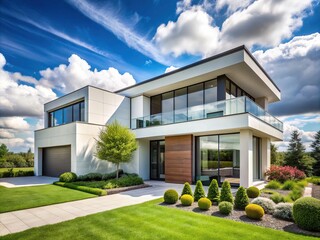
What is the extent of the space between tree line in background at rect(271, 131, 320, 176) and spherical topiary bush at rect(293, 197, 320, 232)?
21.7 metres

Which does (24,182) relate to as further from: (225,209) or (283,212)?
(283,212)

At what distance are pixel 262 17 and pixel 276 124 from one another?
417 inches

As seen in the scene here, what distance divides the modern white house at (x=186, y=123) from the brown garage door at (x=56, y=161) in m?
0.09

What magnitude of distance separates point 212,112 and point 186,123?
2.01 meters

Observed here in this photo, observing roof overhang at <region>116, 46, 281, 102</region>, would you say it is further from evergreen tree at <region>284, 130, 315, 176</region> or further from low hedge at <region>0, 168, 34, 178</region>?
low hedge at <region>0, 168, 34, 178</region>

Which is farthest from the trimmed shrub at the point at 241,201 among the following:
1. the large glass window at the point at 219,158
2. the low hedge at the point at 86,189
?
→ the low hedge at the point at 86,189

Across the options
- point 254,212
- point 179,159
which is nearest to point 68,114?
point 179,159

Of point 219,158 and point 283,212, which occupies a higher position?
point 219,158

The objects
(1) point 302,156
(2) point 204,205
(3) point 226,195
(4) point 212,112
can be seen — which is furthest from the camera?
(1) point 302,156

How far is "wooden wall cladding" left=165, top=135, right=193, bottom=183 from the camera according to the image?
14.2 metres

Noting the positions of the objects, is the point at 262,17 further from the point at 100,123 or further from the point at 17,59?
the point at 17,59

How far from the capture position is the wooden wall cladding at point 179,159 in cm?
1425

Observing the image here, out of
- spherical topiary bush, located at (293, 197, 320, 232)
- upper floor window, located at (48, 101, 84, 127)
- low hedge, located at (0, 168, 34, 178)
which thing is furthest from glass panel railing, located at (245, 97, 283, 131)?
low hedge, located at (0, 168, 34, 178)

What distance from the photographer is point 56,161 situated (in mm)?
19094
